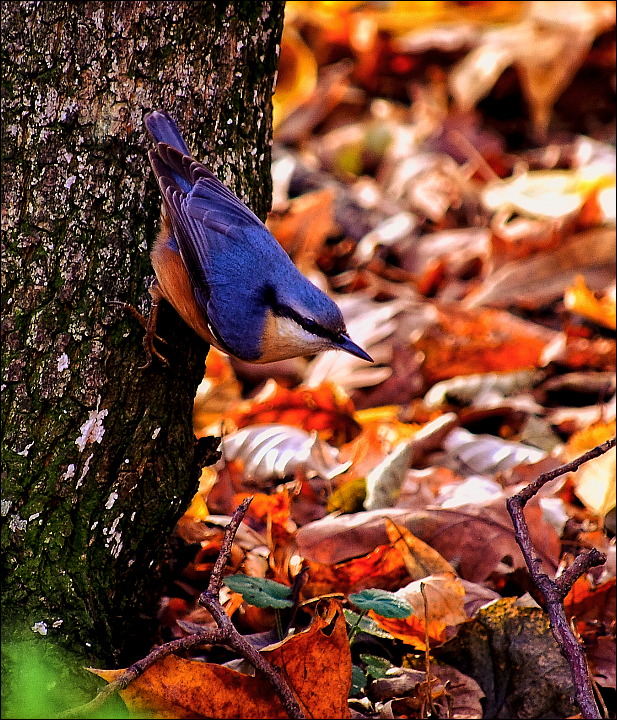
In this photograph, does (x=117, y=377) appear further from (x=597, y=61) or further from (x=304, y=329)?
(x=597, y=61)

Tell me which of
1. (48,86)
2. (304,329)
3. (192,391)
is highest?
(48,86)

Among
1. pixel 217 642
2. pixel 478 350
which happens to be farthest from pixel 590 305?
pixel 217 642

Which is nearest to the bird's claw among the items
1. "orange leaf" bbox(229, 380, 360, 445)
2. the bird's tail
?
the bird's tail

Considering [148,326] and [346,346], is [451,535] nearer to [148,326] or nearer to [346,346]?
[346,346]

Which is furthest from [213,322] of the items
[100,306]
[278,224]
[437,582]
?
[278,224]

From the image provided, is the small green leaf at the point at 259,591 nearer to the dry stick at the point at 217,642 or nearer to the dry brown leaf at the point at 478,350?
the dry stick at the point at 217,642

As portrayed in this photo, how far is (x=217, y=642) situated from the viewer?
6.60 ft

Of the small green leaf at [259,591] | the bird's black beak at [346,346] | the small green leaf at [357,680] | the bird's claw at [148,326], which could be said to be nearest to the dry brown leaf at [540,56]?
the bird's black beak at [346,346]

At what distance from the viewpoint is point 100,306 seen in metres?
2.26

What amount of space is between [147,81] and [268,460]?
A: 1589 mm

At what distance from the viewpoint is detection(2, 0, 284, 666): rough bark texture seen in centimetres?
218

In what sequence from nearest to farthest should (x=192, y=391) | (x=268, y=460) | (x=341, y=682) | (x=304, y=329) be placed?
1. (x=341, y=682)
2. (x=192, y=391)
3. (x=304, y=329)
4. (x=268, y=460)

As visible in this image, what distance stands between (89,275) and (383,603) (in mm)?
1075

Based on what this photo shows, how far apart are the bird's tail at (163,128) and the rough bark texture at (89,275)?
0.03 meters
